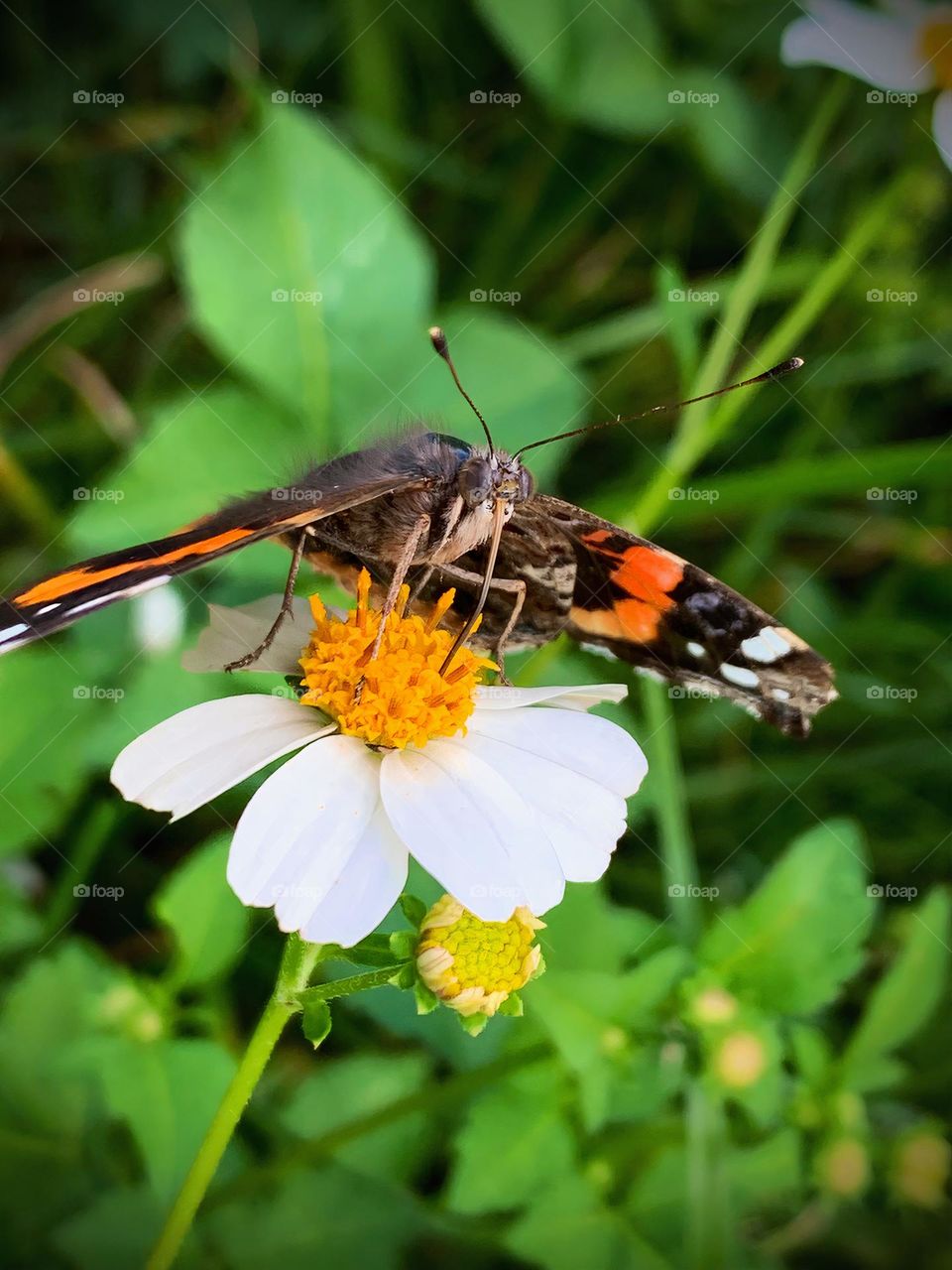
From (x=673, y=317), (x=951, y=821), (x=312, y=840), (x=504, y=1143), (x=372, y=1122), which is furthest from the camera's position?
(x=951, y=821)

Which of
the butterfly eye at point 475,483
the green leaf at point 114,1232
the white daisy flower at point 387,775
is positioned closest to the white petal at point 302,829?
the white daisy flower at point 387,775

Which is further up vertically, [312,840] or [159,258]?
[159,258]

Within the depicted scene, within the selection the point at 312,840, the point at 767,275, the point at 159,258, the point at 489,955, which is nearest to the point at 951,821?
the point at 767,275

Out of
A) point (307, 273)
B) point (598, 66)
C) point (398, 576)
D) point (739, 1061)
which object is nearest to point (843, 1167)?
point (739, 1061)

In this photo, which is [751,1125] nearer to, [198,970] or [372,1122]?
[372,1122]

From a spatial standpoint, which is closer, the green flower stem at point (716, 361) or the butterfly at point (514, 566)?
the butterfly at point (514, 566)

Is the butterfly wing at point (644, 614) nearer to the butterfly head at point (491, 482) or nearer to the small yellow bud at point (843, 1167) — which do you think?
the butterfly head at point (491, 482)

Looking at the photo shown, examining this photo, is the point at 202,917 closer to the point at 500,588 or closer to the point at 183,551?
the point at 500,588

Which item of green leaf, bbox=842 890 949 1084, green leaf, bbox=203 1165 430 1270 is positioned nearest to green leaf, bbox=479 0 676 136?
green leaf, bbox=842 890 949 1084
